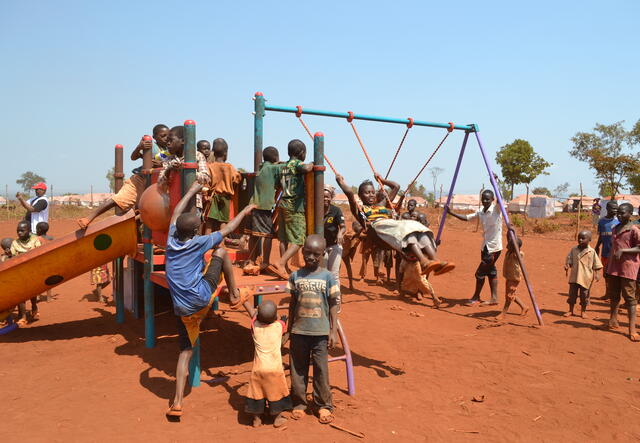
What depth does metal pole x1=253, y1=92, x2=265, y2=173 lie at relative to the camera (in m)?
6.53

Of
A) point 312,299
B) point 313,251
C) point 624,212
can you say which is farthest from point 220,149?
point 624,212

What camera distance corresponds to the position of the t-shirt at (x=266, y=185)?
5949 mm

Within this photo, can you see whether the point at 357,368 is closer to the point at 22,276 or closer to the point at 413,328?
the point at 413,328

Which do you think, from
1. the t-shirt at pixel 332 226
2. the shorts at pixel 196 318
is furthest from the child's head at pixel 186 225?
the t-shirt at pixel 332 226

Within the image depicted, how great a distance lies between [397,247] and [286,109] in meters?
2.53

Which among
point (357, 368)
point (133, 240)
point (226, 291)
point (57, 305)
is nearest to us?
point (226, 291)

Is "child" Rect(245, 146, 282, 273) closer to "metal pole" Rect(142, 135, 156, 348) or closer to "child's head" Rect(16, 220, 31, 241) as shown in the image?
"metal pole" Rect(142, 135, 156, 348)

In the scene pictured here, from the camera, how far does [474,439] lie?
168 inches

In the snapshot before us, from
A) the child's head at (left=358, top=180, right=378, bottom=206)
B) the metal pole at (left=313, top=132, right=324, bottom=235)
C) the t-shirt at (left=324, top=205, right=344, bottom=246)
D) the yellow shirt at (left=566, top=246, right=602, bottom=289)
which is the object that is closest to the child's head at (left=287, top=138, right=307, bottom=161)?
the metal pole at (left=313, top=132, right=324, bottom=235)

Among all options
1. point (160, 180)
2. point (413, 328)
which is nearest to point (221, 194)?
point (160, 180)

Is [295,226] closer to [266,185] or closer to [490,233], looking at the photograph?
[266,185]

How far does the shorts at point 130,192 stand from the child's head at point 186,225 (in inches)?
106

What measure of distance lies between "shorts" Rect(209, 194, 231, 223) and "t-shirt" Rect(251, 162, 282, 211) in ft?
2.93

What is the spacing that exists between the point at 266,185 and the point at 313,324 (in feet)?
7.03
